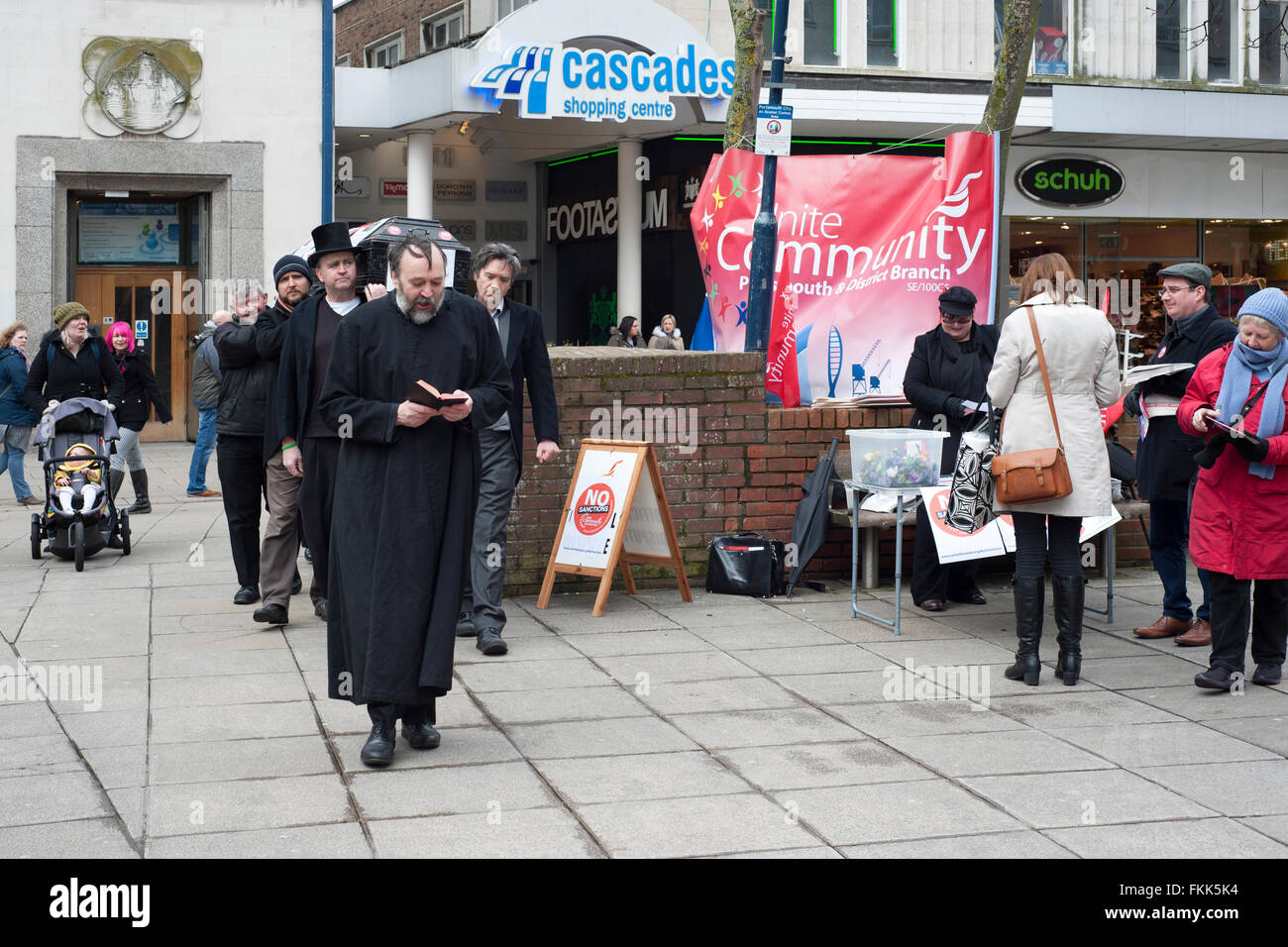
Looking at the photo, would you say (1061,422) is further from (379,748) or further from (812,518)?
(379,748)

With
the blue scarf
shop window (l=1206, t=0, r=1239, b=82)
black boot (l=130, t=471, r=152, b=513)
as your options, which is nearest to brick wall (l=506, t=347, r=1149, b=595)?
the blue scarf

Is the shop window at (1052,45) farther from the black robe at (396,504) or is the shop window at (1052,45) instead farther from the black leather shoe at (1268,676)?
the black robe at (396,504)

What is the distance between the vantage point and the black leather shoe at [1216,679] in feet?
22.0

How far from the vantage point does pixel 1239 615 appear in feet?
22.3

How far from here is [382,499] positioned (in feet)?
18.2

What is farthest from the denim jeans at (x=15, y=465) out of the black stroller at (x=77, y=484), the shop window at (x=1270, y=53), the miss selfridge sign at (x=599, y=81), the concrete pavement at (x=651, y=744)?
the shop window at (x=1270, y=53)

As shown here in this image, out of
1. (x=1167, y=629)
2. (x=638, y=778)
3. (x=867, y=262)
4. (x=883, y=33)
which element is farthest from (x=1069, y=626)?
(x=883, y=33)

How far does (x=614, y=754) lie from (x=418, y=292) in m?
1.85

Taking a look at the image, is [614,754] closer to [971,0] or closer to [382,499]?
[382,499]

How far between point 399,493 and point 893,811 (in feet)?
6.74

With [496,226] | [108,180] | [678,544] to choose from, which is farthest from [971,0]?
[678,544]

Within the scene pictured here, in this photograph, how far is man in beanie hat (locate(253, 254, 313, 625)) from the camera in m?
8.21

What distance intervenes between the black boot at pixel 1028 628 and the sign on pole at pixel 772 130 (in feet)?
12.7

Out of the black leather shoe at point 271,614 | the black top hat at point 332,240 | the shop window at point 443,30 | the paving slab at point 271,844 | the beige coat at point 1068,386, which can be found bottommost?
the paving slab at point 271,844
